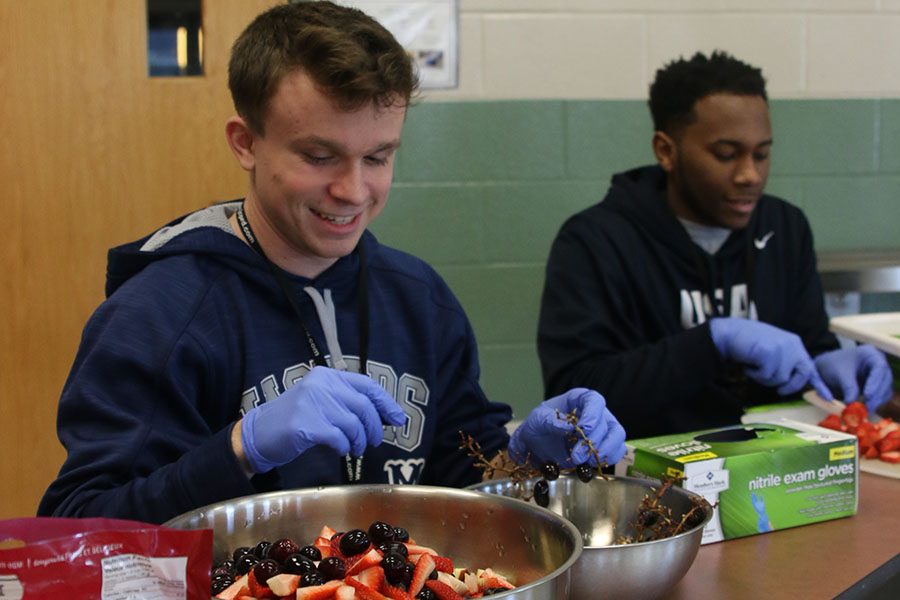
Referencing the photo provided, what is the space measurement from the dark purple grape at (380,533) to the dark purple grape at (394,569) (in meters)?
0.07

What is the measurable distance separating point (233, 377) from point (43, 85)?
4.92 feet

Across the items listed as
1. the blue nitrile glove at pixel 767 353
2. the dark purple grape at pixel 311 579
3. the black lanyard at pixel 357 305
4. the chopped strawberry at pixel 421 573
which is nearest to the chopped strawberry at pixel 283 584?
the dark purple grape at pixel 311 579

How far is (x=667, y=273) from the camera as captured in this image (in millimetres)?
2369

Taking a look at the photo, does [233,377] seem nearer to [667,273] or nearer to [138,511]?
[138,511]

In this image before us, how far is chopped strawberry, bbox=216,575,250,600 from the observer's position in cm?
98

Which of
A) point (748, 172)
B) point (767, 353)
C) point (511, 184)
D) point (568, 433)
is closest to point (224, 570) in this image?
point (568, 433)

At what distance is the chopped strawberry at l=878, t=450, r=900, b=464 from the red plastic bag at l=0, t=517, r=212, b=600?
130 centimetres

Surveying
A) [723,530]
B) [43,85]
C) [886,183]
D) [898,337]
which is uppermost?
[43,85]

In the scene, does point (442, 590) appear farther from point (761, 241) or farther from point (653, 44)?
point (653, 44)

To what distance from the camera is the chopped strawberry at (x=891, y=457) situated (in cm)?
178

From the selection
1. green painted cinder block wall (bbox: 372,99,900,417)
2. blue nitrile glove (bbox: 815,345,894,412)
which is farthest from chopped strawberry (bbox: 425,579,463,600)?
green painted cinder block wall (bbox: 372,99,900,417)

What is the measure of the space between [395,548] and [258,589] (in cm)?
14

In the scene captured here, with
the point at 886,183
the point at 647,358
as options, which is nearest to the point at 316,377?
the point at 647,358

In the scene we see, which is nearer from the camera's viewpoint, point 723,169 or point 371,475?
point 371,475
